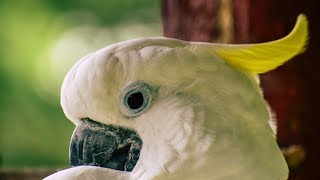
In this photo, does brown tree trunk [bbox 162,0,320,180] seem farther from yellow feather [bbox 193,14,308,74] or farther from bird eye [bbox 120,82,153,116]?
bird eye [bbox 120,82,153,116]

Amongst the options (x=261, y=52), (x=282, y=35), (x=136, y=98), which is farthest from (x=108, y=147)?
(x=282, y=35)

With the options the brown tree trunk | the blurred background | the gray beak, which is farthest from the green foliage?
the gray beak

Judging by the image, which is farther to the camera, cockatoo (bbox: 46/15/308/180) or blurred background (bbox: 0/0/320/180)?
blurred background (bbox: 0/0/320/180)

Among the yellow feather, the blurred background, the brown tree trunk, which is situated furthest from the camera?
the blurred background

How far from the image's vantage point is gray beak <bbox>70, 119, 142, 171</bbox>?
1.10 m

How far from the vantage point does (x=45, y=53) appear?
12.3ft

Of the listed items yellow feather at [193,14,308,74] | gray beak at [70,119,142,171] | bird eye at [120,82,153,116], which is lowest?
gray beak at [70,119,142,171]

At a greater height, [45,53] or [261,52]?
[261,52]

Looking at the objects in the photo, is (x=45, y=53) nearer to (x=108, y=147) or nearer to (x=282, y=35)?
(x=282, y=35)

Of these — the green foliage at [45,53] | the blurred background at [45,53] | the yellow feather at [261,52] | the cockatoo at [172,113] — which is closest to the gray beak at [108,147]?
the cockatoo at [172,113]

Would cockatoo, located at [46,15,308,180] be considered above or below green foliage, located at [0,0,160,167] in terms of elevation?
above

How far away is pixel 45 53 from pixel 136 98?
279cm

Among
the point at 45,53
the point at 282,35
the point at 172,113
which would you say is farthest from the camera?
the point at 45,53

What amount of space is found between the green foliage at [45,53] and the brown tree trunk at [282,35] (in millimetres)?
1694
